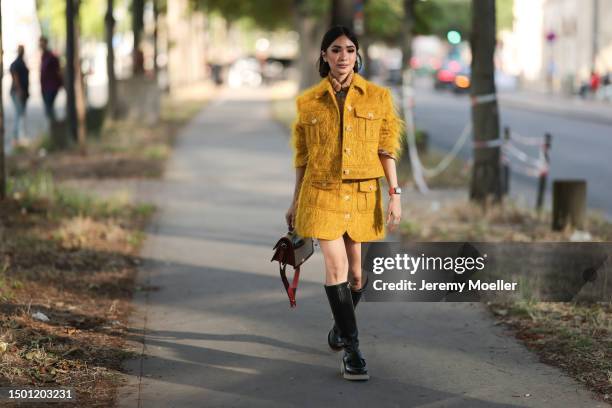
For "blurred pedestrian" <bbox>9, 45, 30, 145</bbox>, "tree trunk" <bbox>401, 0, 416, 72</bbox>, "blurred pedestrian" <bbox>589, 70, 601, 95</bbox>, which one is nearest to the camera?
"tree trunk" <bbox>401, 0, 416, 72</bbox>

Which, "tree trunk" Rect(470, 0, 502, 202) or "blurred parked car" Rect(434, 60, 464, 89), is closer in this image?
"tree trunk" Rect(470, 0, 502, 202)

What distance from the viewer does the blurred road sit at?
16.9 meters

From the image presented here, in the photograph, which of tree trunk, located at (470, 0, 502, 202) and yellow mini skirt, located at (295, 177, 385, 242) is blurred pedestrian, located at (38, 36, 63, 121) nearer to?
tree trunk, located at (470, 0, 502, 202)

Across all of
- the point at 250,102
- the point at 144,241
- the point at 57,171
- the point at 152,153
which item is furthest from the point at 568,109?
the point at 144,241

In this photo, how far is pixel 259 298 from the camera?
7887mm

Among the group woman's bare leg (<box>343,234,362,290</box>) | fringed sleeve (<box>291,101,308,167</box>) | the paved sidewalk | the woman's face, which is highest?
the woman's face

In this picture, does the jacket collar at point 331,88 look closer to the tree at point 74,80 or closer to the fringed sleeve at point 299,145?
the fringed sleeve at point 299,145

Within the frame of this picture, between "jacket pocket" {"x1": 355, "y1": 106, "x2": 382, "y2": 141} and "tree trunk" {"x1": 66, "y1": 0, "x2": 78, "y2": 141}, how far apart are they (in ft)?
47.0

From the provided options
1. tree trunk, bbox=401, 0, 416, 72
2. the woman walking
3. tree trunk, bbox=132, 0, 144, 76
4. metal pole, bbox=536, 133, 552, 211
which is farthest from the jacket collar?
tree trunk, bbox=132, 0, 144, 76

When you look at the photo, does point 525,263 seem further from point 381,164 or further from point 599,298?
point 381,164

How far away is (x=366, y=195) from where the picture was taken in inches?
229

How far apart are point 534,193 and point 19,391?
11537mm

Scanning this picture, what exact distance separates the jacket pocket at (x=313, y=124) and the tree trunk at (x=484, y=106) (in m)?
6.52

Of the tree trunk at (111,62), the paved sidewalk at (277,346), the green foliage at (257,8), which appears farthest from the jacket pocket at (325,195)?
the green foliage at (257,8)
